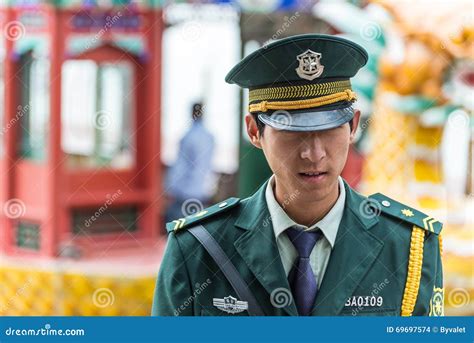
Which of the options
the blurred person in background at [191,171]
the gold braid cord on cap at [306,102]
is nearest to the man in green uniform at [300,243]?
the gold braid cord on cap at [306,102]

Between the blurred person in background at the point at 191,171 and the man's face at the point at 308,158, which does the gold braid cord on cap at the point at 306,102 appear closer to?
the man's face at the point at 308,158

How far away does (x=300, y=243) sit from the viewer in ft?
6.88

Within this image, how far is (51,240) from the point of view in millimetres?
4379

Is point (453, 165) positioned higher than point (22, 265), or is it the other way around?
point (453, 165)

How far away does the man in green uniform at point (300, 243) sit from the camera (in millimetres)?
2090

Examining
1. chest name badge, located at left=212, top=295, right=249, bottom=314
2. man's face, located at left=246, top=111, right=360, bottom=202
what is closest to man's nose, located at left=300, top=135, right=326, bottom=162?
man's face, located at left=246, top=111, right=360, bottom=202

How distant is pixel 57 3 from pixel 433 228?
261 cm

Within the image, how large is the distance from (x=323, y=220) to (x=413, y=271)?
230 millimetres

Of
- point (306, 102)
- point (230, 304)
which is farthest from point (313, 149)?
point (230, 304)

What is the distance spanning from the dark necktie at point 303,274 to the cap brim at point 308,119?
0.23 meters

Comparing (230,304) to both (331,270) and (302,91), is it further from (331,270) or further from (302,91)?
(302,91)

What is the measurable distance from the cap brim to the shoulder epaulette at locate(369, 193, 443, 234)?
27 centimetres

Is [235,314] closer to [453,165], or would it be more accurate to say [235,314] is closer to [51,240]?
[51,240]
